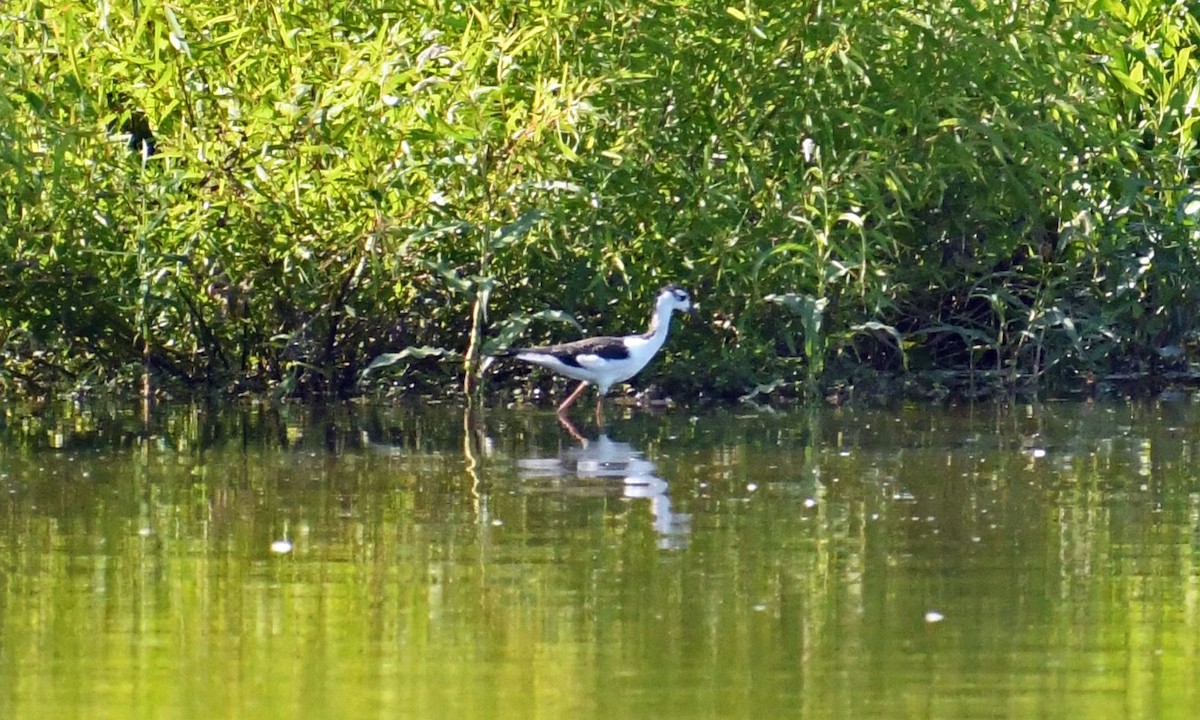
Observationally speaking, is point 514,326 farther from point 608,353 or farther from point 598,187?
point 598,187

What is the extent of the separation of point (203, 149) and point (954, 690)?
28.6ft

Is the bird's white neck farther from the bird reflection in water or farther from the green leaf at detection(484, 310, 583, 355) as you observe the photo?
the bird reflection in water

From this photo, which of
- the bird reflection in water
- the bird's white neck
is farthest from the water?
the bird's white neck

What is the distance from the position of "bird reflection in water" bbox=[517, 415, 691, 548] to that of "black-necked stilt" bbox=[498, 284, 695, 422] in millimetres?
1265

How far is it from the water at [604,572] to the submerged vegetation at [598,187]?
147 cm

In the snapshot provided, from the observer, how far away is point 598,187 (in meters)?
14.3

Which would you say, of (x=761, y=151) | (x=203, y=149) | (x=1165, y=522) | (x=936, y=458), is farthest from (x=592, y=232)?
(x=1165, y=522)

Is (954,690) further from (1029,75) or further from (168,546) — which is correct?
(1029,75)

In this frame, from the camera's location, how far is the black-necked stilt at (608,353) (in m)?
14.5

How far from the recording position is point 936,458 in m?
12.0

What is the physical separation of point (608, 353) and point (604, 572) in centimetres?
600

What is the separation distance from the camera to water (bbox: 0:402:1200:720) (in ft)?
22.0

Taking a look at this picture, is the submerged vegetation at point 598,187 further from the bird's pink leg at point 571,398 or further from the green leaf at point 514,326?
the bird's pink leg at point 571,398

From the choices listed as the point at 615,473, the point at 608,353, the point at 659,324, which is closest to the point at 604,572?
the point at 615,473
